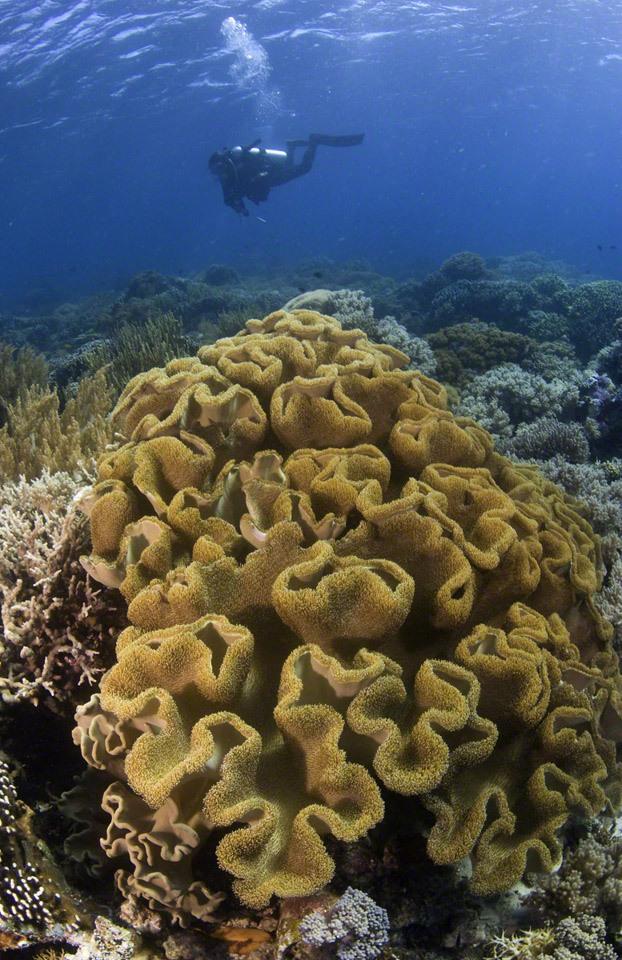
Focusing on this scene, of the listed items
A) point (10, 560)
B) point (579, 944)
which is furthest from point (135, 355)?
point (579, 944)

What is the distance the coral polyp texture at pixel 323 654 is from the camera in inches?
72.3

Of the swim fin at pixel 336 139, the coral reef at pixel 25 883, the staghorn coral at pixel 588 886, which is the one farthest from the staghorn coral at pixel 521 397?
the swim fin at pixel 336 139

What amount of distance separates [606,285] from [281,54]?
1572 inches

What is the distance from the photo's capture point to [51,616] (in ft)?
9.48

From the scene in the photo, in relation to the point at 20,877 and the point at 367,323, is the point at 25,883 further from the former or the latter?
the point at 367,323

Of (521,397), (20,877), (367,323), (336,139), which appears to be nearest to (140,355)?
(367,323)

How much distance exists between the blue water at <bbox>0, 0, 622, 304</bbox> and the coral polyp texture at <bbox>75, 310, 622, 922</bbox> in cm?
3356

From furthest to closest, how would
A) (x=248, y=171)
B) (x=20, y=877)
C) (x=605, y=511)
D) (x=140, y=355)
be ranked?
1. (x=248, y=171)
2. (x=140, y=355)
3. (x=605, y=511)
4. (x=20, y=877)

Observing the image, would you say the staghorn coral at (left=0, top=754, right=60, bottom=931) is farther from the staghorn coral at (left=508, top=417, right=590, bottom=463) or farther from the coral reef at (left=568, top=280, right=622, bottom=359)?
the coral reef at (left=568, top=280, right=622, bottom=359)

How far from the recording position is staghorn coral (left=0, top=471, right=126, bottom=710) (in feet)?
8.98

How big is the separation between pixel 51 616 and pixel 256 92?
5949 centimetres

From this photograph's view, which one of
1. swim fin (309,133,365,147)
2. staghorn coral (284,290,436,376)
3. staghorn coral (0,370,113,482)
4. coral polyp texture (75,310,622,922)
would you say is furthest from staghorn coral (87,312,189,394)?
swim fin (309,133,365,147)

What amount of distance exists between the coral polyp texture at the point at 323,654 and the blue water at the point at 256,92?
110 feet

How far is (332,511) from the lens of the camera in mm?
2674
